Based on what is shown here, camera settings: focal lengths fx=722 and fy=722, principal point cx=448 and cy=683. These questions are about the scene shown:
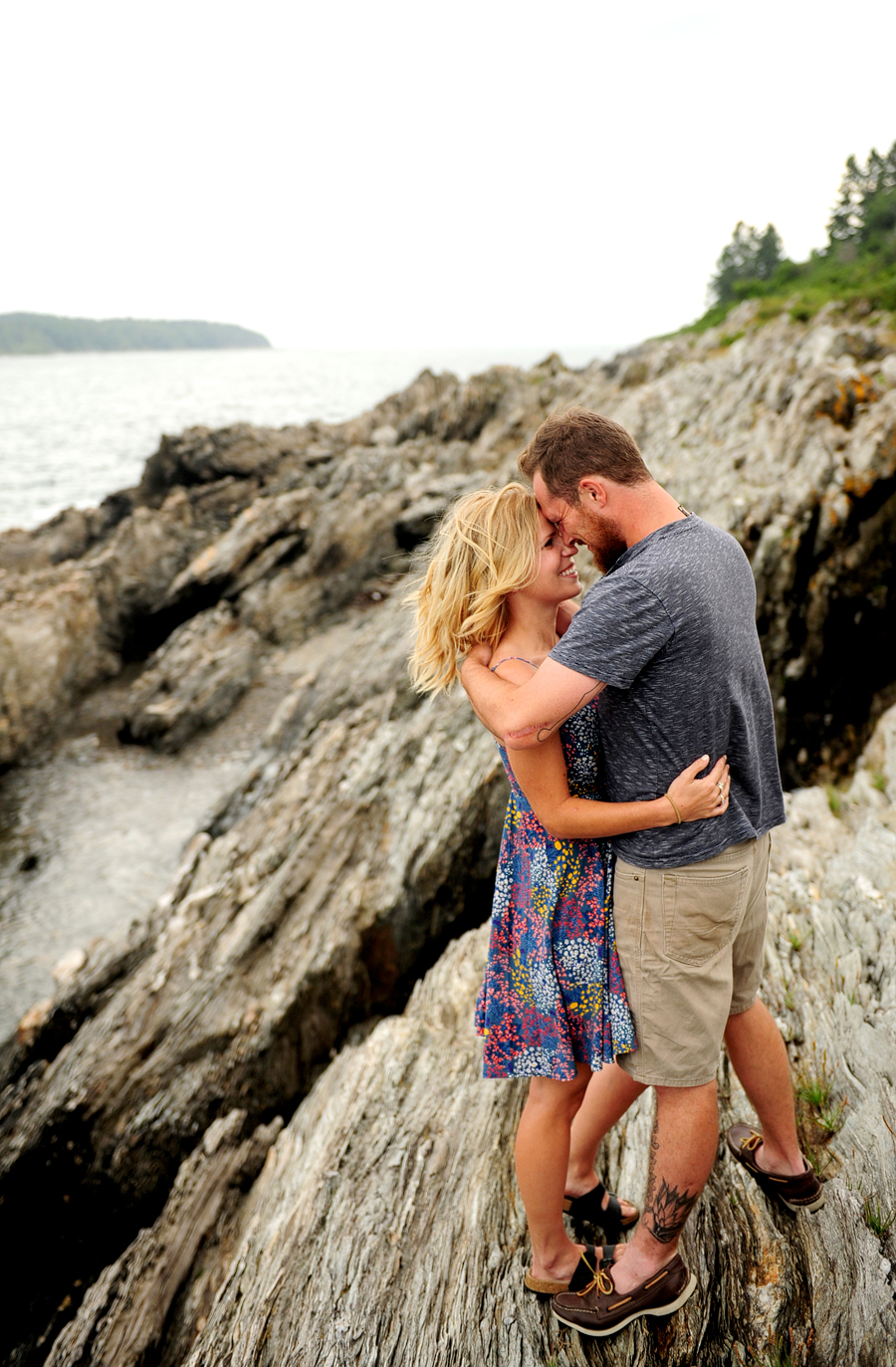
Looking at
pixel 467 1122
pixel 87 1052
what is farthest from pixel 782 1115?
→ pixel 87 1052

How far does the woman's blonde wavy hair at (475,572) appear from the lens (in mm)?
3127

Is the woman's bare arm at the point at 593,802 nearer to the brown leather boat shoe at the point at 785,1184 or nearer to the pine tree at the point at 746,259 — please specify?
the brown leather boat shoe at the point at 785,1184

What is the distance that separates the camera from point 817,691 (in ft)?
29.1

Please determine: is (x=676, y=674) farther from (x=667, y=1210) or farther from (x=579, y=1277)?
(x=579, y=1277)

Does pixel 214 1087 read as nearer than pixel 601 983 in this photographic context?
No

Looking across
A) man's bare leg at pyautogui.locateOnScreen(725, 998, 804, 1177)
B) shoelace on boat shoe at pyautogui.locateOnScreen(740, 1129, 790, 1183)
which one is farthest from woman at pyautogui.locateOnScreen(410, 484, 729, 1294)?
shoelace on boat shoe at pyautogui.locateOnScreen(740, 1129, 790, 1183)

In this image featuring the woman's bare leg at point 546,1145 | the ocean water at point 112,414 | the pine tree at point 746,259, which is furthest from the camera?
the pine tree at point 746,259

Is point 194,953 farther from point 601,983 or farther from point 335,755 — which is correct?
point 601,983

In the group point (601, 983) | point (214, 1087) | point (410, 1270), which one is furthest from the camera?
point (214, 1087)

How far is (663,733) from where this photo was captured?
288cm

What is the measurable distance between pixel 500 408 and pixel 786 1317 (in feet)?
114

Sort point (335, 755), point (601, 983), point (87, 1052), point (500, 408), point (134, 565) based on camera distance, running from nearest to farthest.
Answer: point (601, 983)
point (87, 1052)
point (335, 755)
point (134, 565)
point (500, 408)

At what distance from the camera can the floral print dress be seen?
311cm

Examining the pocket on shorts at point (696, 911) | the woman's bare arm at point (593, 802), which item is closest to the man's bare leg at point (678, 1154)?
the pocket on shorts at point (696, 911)
